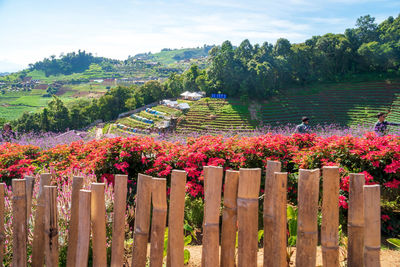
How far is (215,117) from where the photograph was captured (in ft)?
139

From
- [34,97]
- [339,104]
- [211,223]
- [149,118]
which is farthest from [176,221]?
[34,97]

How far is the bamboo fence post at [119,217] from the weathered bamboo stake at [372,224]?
1409mm

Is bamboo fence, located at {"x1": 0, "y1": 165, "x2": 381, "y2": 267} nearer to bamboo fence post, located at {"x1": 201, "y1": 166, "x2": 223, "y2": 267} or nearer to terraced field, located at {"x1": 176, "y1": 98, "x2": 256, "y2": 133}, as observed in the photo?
bamboo fence post, located at {"x1": 201, "y1": 166, "x2": 223, "y2": 267}

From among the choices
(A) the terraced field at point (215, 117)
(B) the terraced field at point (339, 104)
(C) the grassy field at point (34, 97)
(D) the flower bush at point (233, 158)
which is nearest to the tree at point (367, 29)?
(B) the terraced field at point (339, 104)

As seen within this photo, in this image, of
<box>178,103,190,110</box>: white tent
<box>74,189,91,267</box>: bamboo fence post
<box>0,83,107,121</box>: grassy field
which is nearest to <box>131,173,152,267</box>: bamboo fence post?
<box>74,189,91,267</box>: bamboo fence post

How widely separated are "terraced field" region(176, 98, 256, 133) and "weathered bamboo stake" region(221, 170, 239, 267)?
36.7m

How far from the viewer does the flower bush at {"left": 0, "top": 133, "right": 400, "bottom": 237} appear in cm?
375

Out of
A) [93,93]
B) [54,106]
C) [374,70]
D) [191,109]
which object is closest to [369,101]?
[374,70]

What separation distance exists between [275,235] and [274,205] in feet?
0.59

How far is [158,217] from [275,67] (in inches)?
1897

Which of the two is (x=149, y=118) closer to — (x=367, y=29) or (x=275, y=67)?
(x=275, y=67)

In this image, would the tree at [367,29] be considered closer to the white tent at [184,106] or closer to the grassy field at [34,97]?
the white tent at [184,106]

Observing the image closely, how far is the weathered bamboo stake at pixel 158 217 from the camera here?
1839mm

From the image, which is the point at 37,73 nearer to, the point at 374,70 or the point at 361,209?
the point at 374,70
